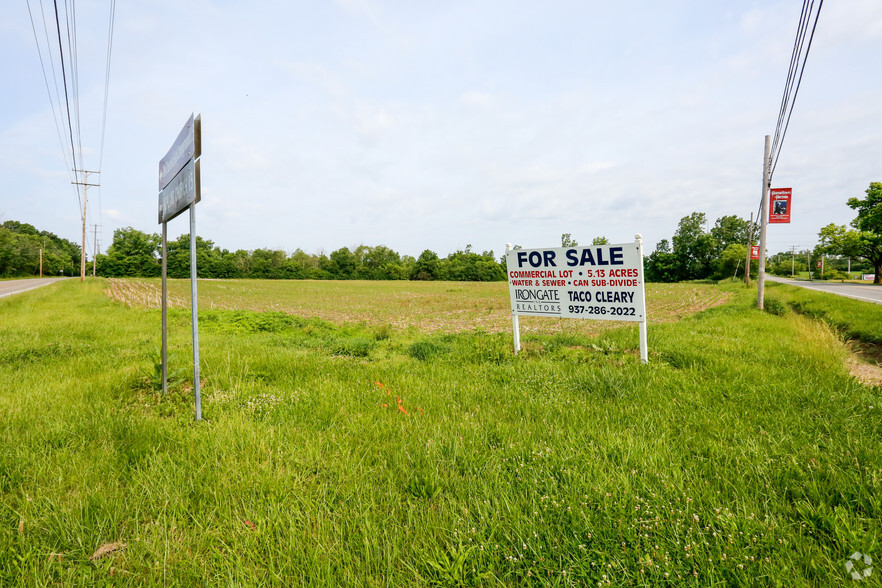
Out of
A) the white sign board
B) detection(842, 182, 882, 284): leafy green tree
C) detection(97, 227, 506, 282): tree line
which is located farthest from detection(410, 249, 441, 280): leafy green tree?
the white sign board

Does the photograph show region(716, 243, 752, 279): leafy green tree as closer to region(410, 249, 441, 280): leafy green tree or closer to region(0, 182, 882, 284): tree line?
region(0, 182, 882, 284): tree line

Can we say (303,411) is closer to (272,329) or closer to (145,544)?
(145,544)

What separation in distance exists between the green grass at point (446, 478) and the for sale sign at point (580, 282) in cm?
128

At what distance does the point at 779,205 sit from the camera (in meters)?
14.3

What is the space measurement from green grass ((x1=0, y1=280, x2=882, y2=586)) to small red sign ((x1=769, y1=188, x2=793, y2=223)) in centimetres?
1173

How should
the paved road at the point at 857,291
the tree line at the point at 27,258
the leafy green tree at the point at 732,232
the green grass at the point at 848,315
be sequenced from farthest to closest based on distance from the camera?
the leafy green tree at the point at 732,232 → the tree line at the point at 27,258 → the paved road at the point at 857,291 → the green grass at the point at 848,315

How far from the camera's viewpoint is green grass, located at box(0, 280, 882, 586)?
2025 mm

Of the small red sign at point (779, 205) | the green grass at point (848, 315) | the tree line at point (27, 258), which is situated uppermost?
the tree line at point (27, 258)

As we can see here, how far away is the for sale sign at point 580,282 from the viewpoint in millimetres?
6172

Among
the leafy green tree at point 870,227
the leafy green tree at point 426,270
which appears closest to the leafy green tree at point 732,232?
the leafy green tree at point 870,227

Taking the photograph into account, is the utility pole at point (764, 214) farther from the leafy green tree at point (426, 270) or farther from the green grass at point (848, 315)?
the leafy green tree at point (426, 270)

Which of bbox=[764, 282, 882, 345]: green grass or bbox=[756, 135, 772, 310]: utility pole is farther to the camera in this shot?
bbox=[756, 135, 772, 310]: utility pole

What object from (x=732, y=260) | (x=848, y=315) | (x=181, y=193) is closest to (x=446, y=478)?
(x=181, y=193)

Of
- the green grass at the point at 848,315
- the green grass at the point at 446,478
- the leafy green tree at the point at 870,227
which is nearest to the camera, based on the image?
the green grass at the point at 446,478
